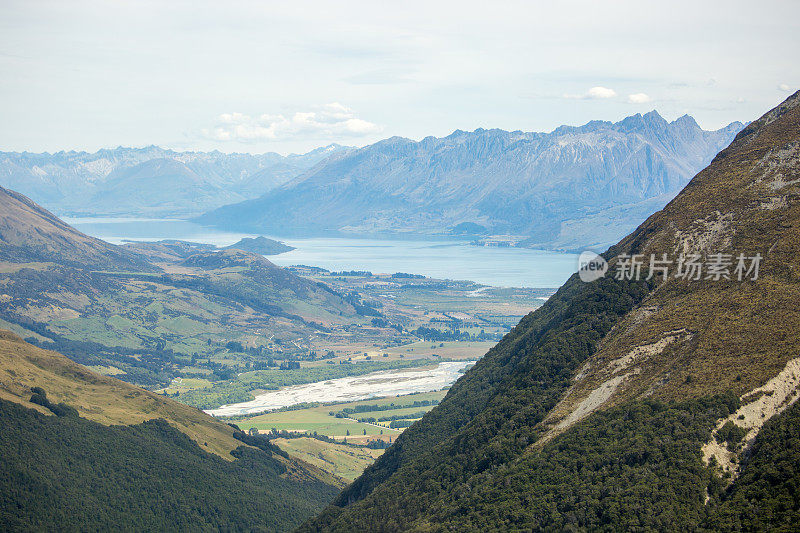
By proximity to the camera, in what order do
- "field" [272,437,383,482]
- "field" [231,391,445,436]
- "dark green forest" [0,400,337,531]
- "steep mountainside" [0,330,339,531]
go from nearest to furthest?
"dark green forest" [0,400,337,531] < "steep mountainside" [0,330,339,531] < "field" [272,437,383,482] < "field" [231,391,445,436]

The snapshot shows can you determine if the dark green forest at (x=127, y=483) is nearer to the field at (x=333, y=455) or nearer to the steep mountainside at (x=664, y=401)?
the field at (x=333, y=455)

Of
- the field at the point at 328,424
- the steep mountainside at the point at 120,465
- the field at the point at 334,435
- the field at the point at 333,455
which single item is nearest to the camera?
the steep mountainside at the point at 120,465

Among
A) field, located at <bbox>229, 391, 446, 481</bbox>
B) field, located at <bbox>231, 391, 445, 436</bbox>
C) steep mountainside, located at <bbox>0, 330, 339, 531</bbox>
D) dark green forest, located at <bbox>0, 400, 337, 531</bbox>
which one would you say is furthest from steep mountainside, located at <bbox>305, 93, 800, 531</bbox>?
field, located at <bbox>231, 391, 445, 436</bbox>

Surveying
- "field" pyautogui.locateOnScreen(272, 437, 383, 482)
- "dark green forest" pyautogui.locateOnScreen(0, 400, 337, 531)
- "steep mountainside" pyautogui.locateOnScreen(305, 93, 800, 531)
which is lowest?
"field" pyautogui.locateOnScreen(272, 437, 383, 482)

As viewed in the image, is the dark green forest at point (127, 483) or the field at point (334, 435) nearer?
the dark green forest at point (127, 483)

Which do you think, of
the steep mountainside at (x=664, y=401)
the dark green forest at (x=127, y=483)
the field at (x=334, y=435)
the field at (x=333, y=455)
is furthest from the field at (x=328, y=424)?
the steep mountainside at (x=664, y=401)

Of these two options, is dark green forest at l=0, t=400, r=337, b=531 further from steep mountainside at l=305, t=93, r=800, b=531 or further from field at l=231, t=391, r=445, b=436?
field at l=231, t=391, r=445, b=436

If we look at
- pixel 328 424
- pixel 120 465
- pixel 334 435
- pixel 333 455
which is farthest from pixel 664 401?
pixel 328 424

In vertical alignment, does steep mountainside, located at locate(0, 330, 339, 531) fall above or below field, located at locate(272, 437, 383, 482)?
above
